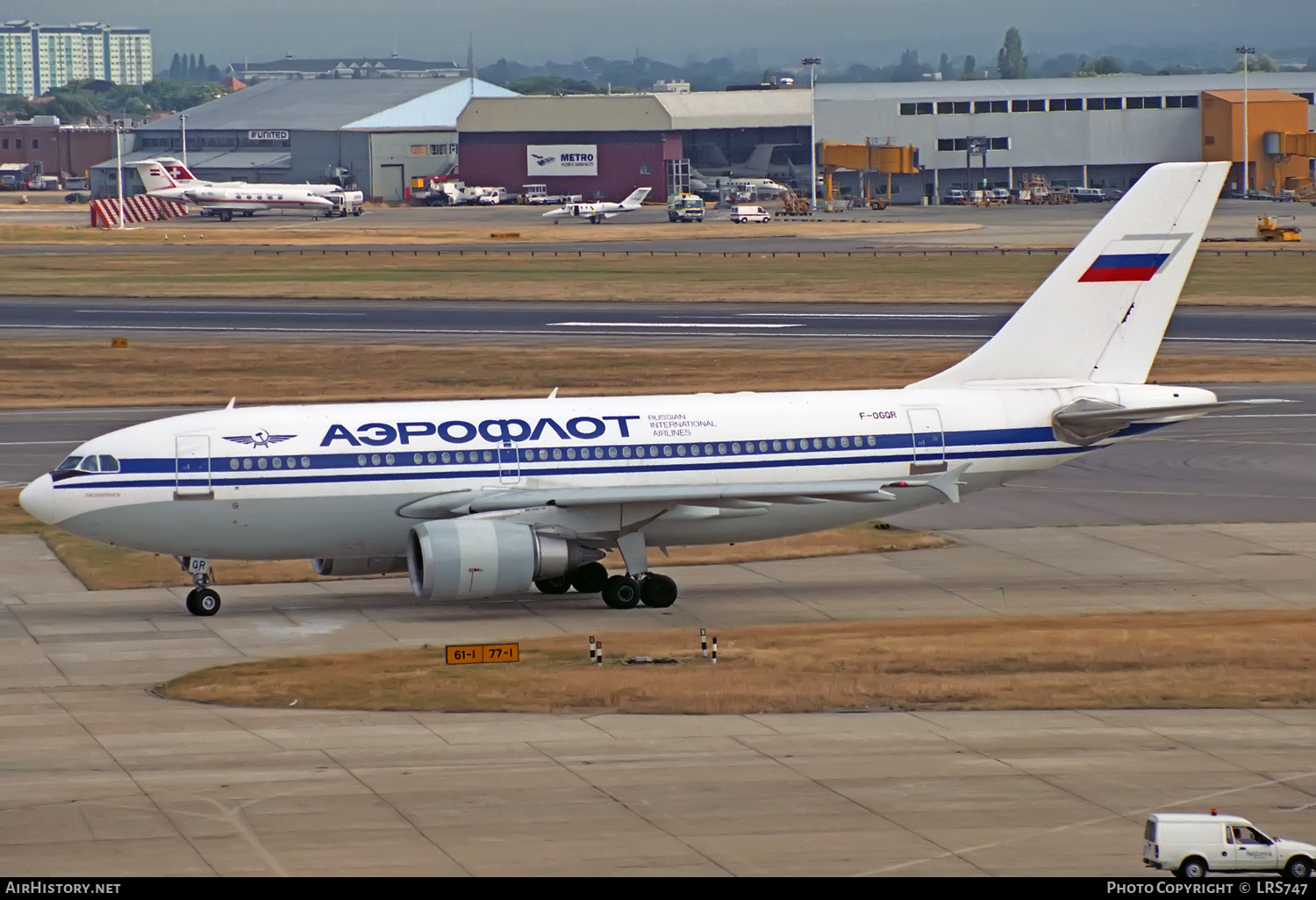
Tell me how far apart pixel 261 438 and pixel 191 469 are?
159 cm

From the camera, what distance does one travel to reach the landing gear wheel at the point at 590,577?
135 ft

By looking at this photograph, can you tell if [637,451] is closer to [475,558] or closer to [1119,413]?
[475,558]

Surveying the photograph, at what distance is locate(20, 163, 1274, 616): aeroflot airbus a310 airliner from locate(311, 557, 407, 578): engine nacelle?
5cm

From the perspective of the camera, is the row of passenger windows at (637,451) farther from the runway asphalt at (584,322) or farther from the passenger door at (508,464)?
the runway asphalt at (584,322)

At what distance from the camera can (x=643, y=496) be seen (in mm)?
38781

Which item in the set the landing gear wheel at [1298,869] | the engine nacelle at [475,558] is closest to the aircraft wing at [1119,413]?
the engine nacelle at [475,558]

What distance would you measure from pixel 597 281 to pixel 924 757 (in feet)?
310

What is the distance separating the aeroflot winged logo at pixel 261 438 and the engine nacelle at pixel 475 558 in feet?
11.3

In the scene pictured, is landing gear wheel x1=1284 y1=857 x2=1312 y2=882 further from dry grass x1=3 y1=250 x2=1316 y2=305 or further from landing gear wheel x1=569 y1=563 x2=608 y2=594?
dry grass x1=3 y1=250 x2=1316 y2=305

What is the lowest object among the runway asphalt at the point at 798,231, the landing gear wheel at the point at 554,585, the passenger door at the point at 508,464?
the landing gear wheel at the point at 554,585

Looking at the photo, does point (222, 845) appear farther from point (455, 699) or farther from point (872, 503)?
point (872, 503)

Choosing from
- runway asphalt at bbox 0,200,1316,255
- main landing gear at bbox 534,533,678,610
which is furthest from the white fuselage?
runway asphalt at bbox 0,200,1316,255

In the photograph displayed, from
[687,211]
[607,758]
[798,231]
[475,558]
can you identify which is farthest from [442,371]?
[687,211]

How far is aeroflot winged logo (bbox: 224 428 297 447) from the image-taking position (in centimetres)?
3853
